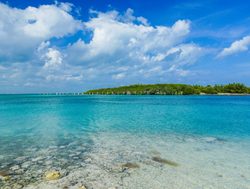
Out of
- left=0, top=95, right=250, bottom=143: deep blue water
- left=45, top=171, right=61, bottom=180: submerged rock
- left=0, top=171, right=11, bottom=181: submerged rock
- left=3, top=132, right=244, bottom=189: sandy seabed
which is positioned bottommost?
left=0, top=95, right=250, bottom=143: deep blue water

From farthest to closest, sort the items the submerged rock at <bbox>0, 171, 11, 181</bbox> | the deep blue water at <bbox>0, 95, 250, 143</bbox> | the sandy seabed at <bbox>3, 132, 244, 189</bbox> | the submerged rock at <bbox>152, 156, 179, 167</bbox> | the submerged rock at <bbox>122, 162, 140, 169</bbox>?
the deep blue water at <bbox>0, 95, 250, 143</bbox>
the submerged rock at <bbox>152, 156, 179, 167</bbox>
the submerged rock at <bbox>122, 162, 140, 169</bbox>
the submerged rock at <bbox>0, 171, 11, 181</bbox>
the sandy seabed at <bbox>3, 132, 244, 189</bbox>

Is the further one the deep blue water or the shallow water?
the deep blue water

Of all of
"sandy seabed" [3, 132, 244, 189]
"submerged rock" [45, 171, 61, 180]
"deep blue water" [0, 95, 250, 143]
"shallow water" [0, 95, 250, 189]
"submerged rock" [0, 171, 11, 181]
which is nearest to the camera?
"sandy seabed" [3, 132, 244, 189]

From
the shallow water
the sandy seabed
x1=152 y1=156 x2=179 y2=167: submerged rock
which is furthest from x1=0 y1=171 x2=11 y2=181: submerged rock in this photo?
x1=152 y1=156 x2=179 y2=167: submerged rock

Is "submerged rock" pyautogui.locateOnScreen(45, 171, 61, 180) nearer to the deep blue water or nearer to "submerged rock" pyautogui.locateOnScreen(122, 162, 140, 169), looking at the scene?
"submerged rock" pyautogui.locateOnScreen(122, 162, 140, 169)

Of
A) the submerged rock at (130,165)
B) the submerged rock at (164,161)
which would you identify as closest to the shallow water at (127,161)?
the submerged rock at (164,161)

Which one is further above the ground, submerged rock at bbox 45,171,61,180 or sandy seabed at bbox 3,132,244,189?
submerged rock at bbox 45,171,61,180

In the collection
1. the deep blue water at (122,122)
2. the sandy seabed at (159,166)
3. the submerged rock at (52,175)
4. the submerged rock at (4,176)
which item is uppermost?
the submerged rock at (4,176)

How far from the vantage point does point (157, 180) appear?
9.87m

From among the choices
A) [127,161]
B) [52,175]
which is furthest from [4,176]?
[127,161]

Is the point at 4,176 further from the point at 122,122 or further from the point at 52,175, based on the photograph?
the point at 122,122

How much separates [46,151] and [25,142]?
3.63 m

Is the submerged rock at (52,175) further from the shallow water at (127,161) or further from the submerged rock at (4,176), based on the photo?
the submerged rock at (4,176)

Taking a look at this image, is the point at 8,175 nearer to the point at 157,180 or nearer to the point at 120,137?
the point at 157,180
